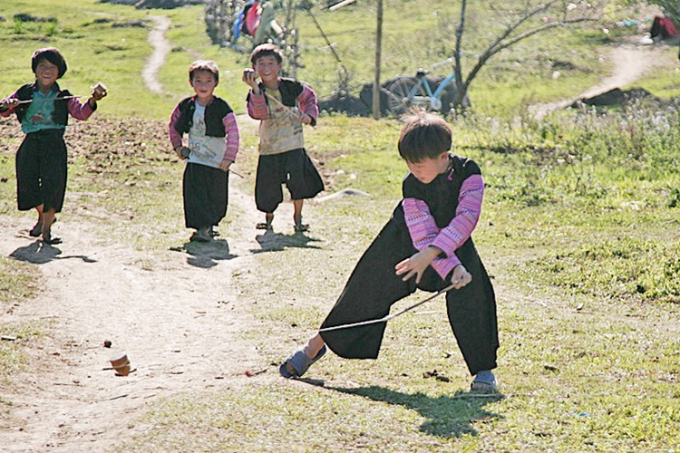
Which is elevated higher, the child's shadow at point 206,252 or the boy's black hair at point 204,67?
the boy's black hair at point 204,67

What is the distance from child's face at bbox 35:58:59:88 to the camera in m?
10.1

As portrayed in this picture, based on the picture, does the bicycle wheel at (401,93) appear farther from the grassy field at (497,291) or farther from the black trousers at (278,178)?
the black trousers at (278,178)

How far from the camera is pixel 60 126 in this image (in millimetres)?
10406

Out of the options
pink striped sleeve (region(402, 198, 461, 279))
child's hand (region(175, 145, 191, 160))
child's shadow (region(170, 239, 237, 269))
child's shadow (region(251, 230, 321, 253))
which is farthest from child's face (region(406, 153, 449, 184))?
child's hand (region(175, 145, 191, 160))

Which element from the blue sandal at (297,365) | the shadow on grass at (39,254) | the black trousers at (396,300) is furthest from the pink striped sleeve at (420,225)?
the shadow on grass at (39,254)

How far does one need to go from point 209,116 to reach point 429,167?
19.1ft

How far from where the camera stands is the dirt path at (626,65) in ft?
86.8

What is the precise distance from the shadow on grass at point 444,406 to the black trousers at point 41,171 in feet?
18.5

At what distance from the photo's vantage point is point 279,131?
11383mm

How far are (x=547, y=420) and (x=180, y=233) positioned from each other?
697 cm

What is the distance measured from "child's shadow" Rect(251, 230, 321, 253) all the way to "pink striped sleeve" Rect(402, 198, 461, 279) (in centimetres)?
515

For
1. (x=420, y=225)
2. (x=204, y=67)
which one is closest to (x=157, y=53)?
(x=204, y=67)

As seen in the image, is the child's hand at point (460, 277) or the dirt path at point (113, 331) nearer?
the child's hand at point (460, 277)

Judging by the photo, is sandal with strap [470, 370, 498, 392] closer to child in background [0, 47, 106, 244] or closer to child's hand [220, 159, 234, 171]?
child's hand [220, 159, 234, 171]
